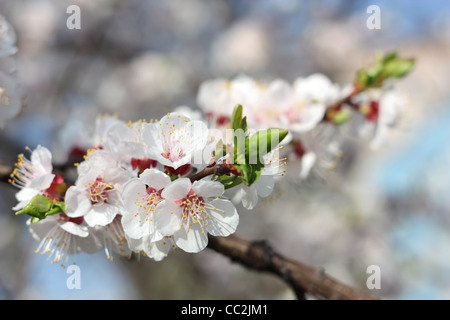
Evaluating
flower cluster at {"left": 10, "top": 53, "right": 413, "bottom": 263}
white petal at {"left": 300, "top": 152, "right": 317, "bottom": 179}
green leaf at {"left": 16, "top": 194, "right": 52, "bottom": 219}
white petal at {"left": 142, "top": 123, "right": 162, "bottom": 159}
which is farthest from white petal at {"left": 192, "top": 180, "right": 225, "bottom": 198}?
white petal at {"left": 300, "top": 152, "right": 317, "bottom": 179}

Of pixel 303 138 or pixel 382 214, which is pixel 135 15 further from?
pixel 303 138

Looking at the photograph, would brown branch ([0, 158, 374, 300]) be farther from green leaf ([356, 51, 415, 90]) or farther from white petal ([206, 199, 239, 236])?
green leaf ([356, 51, 415, 90])

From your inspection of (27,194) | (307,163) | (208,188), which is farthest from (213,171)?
(307,163)

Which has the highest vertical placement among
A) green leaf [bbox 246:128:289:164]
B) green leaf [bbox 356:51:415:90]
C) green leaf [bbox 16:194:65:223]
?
green leaf [bbox 356:51:415:90]

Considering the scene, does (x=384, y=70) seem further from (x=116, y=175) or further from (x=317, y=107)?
(x=116, y=175)

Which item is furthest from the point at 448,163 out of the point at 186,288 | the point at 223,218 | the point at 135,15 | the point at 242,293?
the point at 223,218

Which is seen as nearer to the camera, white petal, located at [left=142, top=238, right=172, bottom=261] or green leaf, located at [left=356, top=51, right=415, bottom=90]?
white petal, located at [left=142, top=238, right=172, bottom=261]
